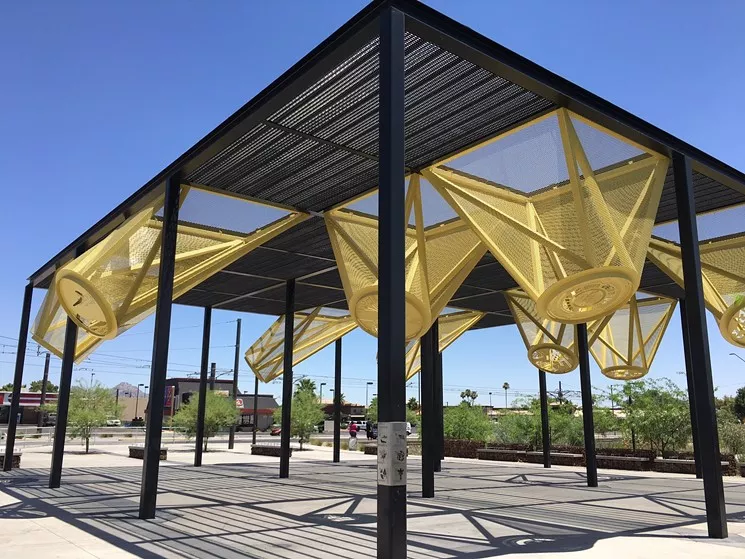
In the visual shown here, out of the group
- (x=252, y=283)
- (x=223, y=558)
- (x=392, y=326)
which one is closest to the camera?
(x=392, y=326)

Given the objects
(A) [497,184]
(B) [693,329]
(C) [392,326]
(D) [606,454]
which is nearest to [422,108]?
(A) [497,184]

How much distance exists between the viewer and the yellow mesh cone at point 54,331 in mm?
17938

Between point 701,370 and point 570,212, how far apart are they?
3.99 meters

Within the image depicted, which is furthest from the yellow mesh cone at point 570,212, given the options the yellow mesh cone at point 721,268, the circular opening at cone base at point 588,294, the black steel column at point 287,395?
the black steel column at point 287,395

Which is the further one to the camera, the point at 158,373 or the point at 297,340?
the point at 297,340

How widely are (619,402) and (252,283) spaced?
20.6 meters

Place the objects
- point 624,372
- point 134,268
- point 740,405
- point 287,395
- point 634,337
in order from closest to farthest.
Result: point 134,268 < point 287,395 < point 634,337 < point 624,372 < point 740,405

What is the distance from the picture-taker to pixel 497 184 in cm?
1332

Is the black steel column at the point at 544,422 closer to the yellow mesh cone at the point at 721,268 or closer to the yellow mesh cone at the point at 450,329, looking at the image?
the yellow mesh cone at the point at 450,329

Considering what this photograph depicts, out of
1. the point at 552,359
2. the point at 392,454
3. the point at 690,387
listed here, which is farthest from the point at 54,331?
the point at 690,387

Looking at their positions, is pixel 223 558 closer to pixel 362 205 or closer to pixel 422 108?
pixel 422 108

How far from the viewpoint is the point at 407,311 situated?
41.3 ft

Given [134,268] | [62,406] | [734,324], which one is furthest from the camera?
[734,324]

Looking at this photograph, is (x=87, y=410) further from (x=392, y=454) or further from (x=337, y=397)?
(x=392, y=454)
